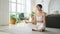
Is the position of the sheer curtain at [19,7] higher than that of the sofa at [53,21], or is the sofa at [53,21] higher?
the sheer curtain at [19,7]

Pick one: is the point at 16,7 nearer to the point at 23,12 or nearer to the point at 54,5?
the point at 23,12

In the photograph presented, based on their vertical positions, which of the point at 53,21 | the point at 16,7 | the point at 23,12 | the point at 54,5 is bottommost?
the point at 53,21

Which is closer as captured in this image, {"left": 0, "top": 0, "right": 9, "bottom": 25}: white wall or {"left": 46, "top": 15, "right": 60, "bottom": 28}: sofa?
{"left": 46, "top": 15, "right": 60, "bottom": 28}: sofa

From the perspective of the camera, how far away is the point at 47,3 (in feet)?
31.0

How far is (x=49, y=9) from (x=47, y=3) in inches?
17.0

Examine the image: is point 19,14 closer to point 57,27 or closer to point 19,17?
point 19,17

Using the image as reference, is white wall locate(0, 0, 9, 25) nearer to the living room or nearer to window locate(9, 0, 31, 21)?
the living room

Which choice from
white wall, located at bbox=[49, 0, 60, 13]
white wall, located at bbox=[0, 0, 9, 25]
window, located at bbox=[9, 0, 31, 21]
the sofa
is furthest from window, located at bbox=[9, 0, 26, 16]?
the sofa

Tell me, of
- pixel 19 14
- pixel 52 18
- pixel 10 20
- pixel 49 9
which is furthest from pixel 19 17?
pixel 52 18

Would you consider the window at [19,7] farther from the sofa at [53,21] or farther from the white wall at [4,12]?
the sofa at [53,21]

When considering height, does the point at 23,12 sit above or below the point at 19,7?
below

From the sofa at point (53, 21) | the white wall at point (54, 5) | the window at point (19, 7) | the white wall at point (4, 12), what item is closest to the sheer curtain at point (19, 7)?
the window at point (19, 7)

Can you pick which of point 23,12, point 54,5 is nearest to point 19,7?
point 23,12

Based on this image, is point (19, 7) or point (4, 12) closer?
point (4, 12)
